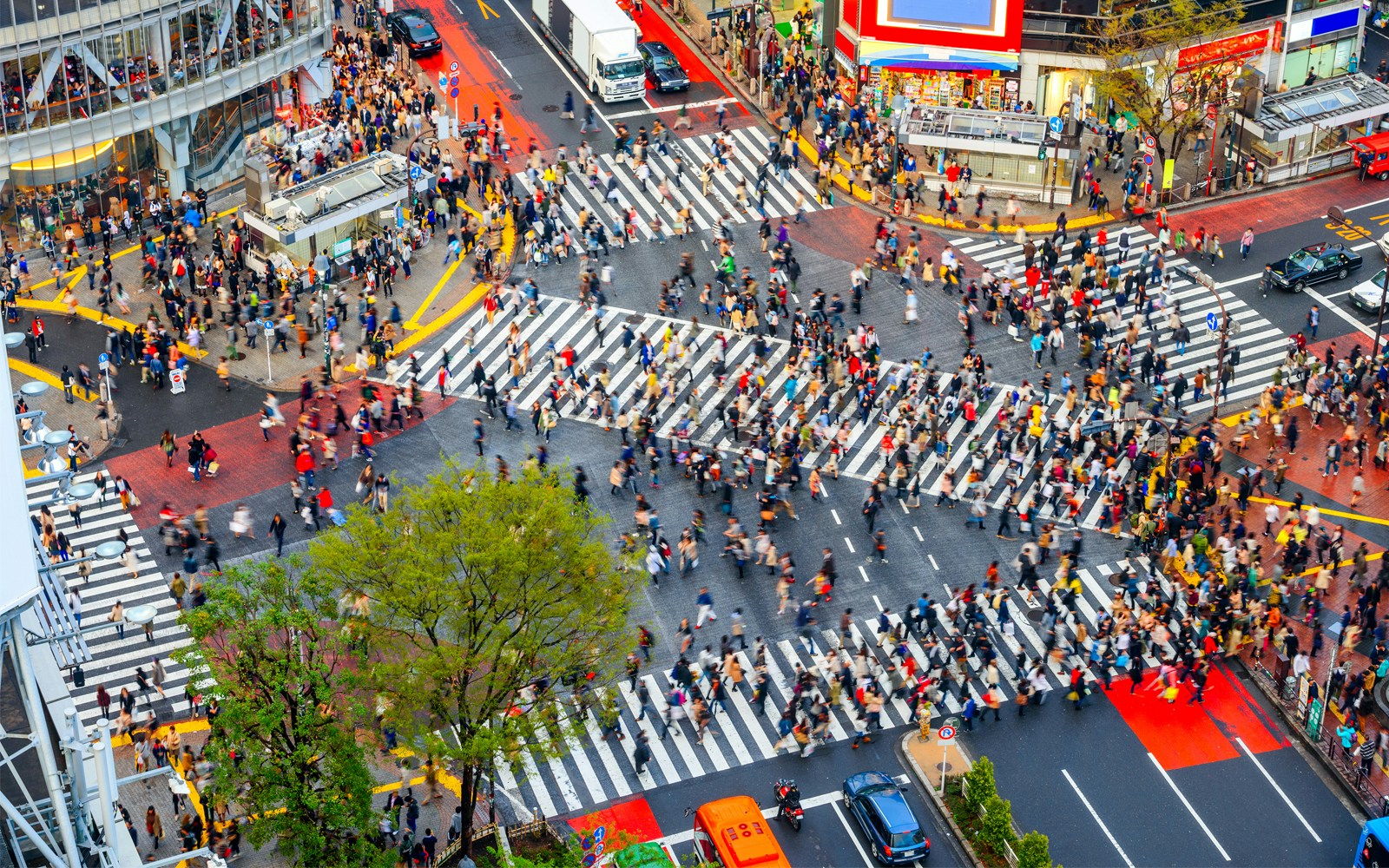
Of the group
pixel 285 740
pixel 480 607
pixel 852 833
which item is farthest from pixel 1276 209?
pixel 285 740

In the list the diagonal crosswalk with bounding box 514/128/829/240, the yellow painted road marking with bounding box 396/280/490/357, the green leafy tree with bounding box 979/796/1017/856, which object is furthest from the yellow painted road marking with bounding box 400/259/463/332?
the green leafy tree with bounding box 979/796/1017/856

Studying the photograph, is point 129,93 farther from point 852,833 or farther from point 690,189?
point 852,833

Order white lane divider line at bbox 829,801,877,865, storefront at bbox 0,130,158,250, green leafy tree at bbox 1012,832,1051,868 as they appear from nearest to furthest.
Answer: green leafy tree at bbox 1012,832,1051,868
white lane divider line at bbox 829,801,877,865
storefront at bbox 0,130,158,250

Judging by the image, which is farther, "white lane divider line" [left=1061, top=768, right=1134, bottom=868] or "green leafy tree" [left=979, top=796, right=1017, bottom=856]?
"white lane divider line" [left=1061, top=768, right=1134, bottom=868]

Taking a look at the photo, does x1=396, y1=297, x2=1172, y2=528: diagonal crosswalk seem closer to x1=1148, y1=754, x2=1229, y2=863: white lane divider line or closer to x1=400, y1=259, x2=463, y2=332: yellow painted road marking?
x1=400, y1=259, x2=463, y2=332: yellow painted road marking

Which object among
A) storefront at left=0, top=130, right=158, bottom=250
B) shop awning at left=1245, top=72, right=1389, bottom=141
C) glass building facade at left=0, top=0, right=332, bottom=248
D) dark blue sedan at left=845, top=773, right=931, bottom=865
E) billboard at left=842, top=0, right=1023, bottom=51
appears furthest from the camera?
billboard at left=842, top=0, right=1023, bottom=51
